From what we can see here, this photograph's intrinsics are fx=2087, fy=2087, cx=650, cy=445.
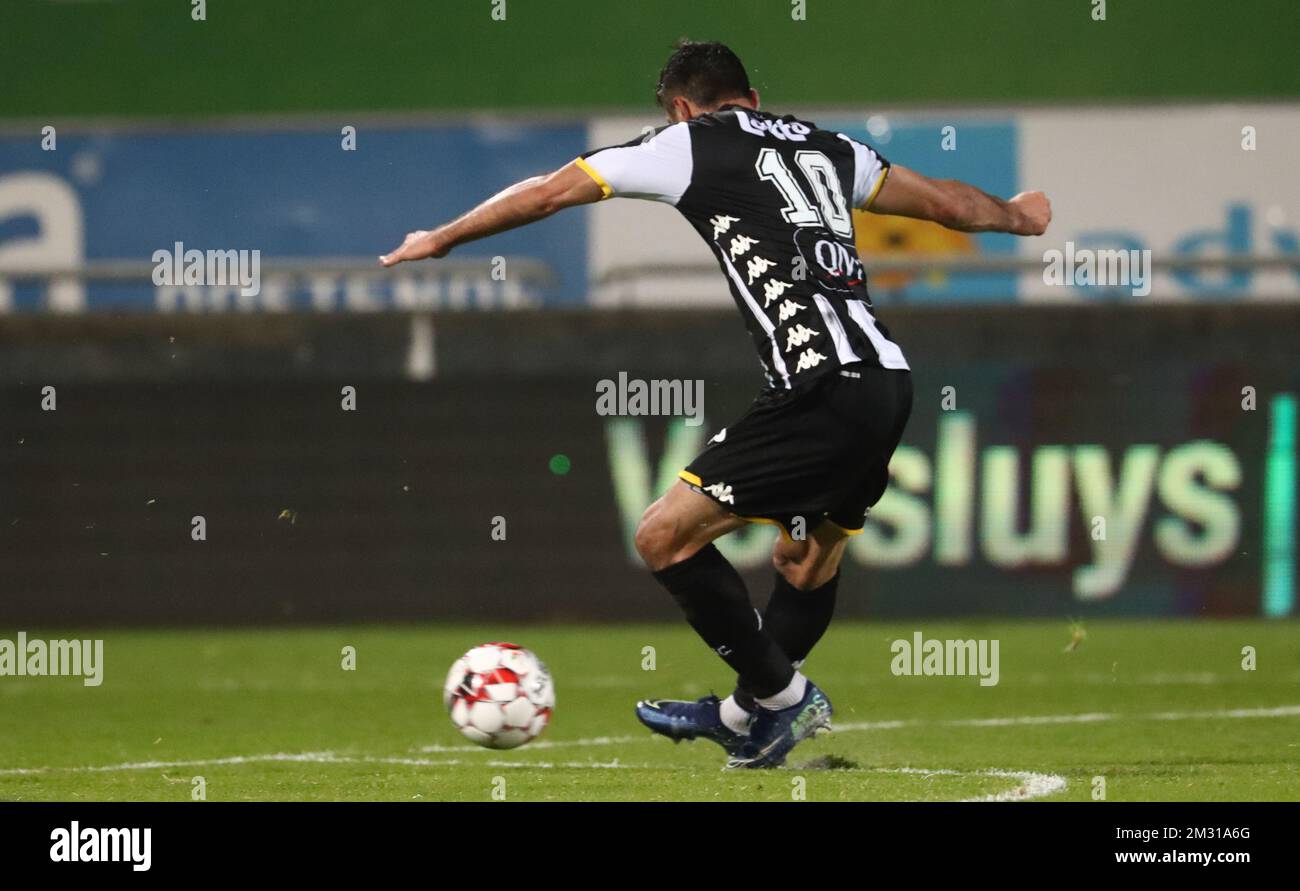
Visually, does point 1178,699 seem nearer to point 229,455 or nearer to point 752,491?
point 752,491

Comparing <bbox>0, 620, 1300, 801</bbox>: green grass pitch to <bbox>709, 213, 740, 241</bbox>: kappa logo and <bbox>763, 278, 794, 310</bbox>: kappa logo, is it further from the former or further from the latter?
<bbox>709, 213, 740, 241</bbox>: kappa logo

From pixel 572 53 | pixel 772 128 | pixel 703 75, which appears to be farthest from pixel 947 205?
pixel 572 53

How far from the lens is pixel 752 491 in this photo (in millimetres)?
6324

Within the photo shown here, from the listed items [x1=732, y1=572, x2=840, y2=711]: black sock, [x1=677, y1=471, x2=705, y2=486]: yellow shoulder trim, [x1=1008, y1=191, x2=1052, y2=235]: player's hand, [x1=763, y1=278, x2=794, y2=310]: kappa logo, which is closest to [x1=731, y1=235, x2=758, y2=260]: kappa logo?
[x1=763, y1=278, x2=794, y2=310]: kappa logo

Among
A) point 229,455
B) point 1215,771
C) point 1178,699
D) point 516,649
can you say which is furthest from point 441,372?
point 1215,771

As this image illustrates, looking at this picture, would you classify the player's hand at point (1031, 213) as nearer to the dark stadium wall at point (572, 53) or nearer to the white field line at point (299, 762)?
the white field line at point (299, 762)

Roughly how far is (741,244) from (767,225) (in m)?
0.10

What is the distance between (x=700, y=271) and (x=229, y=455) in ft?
11.9

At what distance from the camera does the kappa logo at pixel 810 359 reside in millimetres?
6348

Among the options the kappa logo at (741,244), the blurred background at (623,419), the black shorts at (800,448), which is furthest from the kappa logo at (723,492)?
the blurred background at (623,419)

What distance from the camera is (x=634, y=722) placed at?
8.91m

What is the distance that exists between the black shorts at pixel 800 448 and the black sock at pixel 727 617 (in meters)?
0.25

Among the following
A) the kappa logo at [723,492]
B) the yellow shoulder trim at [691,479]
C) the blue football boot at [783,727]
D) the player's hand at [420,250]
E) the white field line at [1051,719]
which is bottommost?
the white field line at [1051,719]

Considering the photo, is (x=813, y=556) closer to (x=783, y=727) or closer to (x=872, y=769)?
(x=783, y=727)
